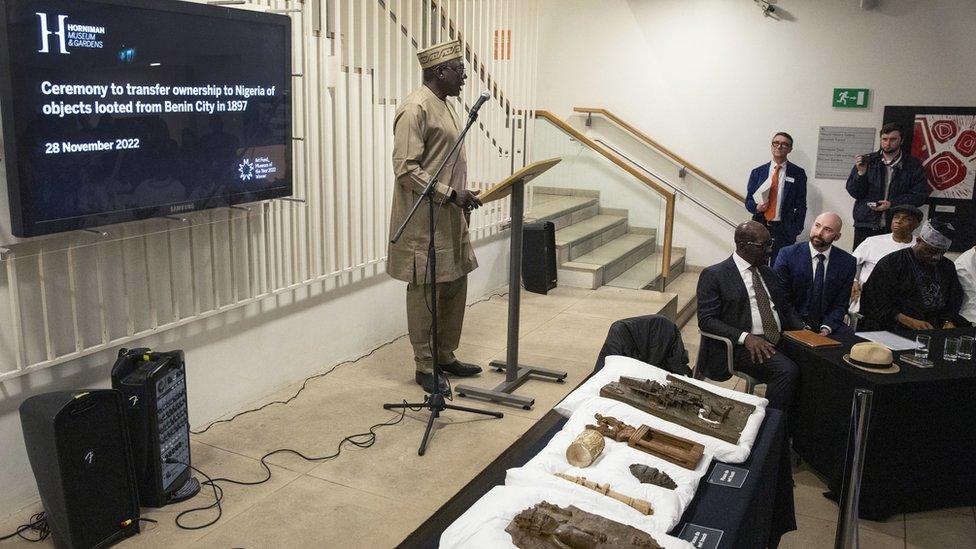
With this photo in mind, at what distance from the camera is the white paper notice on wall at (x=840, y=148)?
802 centimetres

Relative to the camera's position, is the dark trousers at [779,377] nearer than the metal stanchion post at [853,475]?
No

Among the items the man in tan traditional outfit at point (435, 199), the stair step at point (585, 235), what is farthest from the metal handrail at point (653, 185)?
the man in tan traditional outfit at point (435, 199)

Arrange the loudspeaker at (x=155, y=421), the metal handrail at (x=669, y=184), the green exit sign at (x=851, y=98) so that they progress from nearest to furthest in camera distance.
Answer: the loudspeaker at (x=155, y=421) < the green exit sign at (x=851, y=98) < the metal handrail at (x=669, y=184)

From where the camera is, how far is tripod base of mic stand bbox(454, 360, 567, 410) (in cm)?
442

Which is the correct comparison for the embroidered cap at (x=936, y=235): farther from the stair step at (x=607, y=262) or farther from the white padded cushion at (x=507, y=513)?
the white padded cushion at (x=507, y=513)

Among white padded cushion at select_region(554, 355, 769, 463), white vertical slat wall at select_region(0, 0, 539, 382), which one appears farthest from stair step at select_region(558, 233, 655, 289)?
white padded cushion at select_region(554, 355, 769, 463)

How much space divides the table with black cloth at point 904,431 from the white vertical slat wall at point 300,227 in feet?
9.30

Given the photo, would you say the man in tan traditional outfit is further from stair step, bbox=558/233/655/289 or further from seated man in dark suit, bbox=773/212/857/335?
stair step, bbox=558/233/655/289

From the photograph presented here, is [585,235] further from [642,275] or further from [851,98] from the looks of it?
[851,98]

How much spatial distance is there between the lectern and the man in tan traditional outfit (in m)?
0.16

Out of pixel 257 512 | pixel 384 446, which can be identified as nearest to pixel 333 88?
pixel 384 446

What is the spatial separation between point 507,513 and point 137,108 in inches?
88.8

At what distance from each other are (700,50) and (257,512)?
6.86 meters

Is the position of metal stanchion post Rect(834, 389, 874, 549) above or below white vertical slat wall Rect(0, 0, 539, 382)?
below
